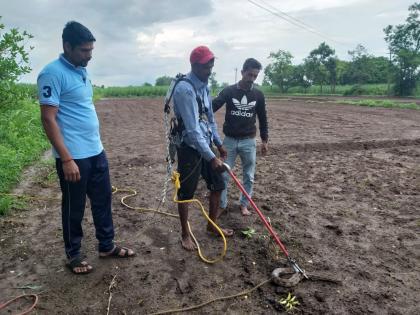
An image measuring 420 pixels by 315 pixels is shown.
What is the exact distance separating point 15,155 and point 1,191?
1945 mm

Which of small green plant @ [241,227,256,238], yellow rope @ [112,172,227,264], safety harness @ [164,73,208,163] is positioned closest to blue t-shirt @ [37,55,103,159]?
safety harness @ [164,73,208,163]

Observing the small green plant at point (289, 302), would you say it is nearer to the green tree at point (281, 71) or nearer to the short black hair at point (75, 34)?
the short black hair at point (75, 34)

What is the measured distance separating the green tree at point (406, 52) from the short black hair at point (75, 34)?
40643 millimetres

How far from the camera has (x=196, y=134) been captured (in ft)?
12.1

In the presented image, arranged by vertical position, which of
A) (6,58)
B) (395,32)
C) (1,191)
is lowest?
(1,191)

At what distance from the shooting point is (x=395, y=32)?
39469 mm

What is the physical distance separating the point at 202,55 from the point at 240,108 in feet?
4.19

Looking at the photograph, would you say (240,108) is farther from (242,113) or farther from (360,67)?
(360,67)

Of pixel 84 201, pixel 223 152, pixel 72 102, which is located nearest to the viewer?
pixel 72 102

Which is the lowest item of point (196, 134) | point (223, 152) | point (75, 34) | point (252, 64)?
point (223, 152)

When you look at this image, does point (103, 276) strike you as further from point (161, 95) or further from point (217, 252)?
point (161, 95)

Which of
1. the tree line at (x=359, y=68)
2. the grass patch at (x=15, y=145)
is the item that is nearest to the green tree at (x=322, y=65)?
the tree line at (x=359, y=68)

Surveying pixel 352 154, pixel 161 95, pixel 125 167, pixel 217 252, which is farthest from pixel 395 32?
pixel 217 252

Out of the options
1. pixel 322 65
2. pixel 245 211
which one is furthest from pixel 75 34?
pixel 322 65
